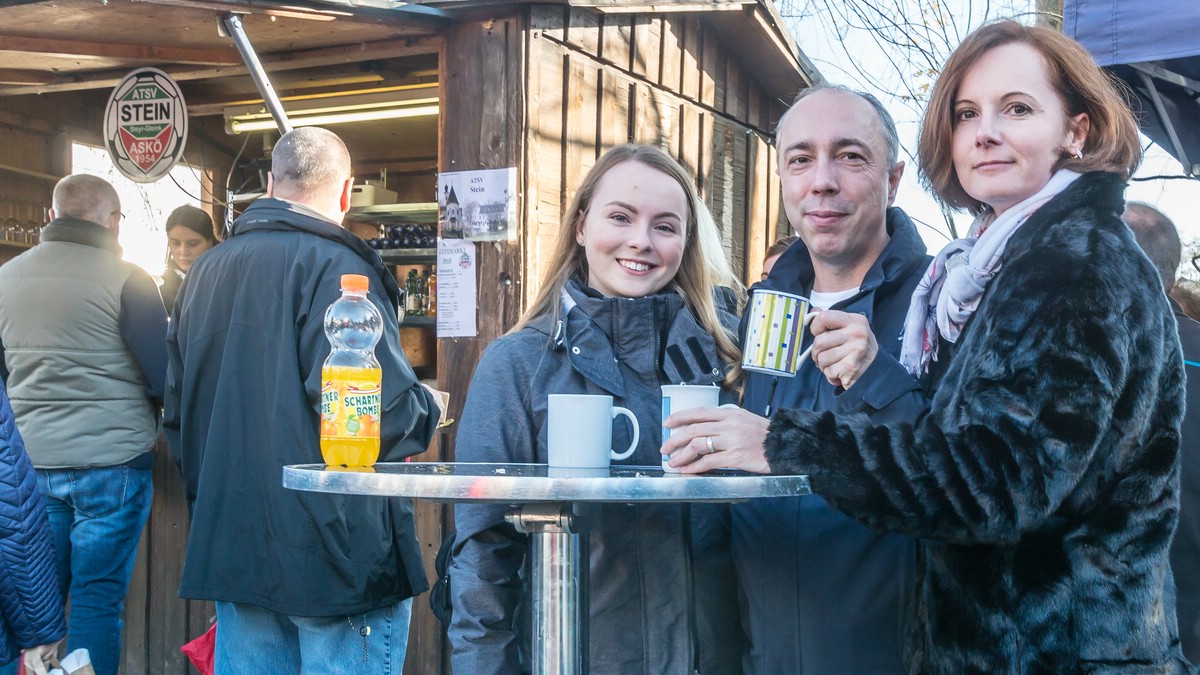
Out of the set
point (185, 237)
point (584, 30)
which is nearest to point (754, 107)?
point (584, 30)

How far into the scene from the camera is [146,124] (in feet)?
20.7

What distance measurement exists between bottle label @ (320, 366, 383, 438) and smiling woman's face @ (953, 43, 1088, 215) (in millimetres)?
1143

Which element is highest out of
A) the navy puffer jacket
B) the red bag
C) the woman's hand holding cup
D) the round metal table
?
the woman's hand holding cup

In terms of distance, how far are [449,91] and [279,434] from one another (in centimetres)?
225

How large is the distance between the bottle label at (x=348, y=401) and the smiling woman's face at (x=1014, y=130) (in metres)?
1.14

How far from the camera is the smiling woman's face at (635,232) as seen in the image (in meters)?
2.36

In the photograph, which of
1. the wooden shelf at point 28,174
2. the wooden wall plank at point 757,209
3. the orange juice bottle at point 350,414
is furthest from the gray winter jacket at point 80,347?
the wooden wall plank at point 757,209

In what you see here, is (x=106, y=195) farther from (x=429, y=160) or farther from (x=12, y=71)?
(x=429, y=160)

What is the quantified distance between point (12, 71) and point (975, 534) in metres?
6.61

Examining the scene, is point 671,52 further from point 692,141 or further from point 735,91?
point 735,91

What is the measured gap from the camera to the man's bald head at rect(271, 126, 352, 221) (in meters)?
3.48

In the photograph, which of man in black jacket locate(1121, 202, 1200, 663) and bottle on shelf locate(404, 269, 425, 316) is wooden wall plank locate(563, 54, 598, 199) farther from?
man in black jacket locate(1121, 202, 1200, 663)

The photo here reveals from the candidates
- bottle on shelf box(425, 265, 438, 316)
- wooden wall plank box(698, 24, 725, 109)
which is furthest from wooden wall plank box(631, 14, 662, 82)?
bottle on shelf box(425, 265, 438, 316)

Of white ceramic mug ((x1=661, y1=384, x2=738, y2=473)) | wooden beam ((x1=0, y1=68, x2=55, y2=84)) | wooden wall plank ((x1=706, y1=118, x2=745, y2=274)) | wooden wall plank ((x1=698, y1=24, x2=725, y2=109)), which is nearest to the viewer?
white ceramic mug ((x1=661, y1=384, x2=738, y2=473))
